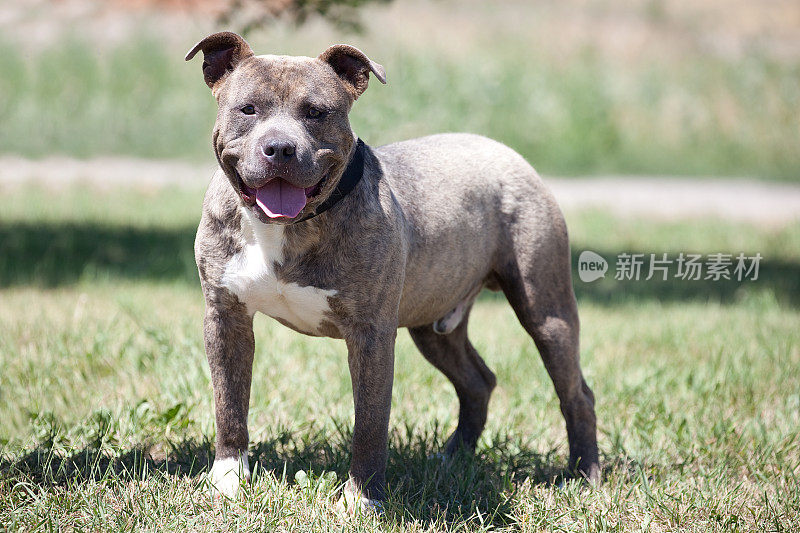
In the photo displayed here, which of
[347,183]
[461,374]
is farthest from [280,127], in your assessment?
[461,374]

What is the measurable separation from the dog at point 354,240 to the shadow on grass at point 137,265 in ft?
11.9

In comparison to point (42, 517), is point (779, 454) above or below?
below

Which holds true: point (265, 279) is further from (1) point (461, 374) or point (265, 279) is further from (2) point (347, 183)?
(1) point (461, 374)

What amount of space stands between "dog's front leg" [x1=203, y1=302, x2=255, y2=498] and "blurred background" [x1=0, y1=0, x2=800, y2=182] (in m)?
7.14

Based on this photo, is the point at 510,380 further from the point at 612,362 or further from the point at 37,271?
the point at 37,271

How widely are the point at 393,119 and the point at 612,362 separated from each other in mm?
5362

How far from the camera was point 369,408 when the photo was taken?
3463mm

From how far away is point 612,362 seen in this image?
5.72 meters

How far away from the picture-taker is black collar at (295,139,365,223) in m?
3.29

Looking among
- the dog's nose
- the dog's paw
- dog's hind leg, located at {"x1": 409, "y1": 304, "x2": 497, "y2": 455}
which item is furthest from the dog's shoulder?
dog's hind leg, located at {"x1": 409, "y1": 304, "x2": 497, "y2": 455}

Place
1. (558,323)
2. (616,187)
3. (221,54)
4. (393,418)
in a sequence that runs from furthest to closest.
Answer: (616,187)
(393,418)
(558,323)
(221,54)

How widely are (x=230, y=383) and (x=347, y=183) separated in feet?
3.02

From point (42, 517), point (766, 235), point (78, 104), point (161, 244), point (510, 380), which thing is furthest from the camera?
point (78, 104)

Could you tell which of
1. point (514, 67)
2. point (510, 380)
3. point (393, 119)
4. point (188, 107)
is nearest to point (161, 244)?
point (393, 119)
